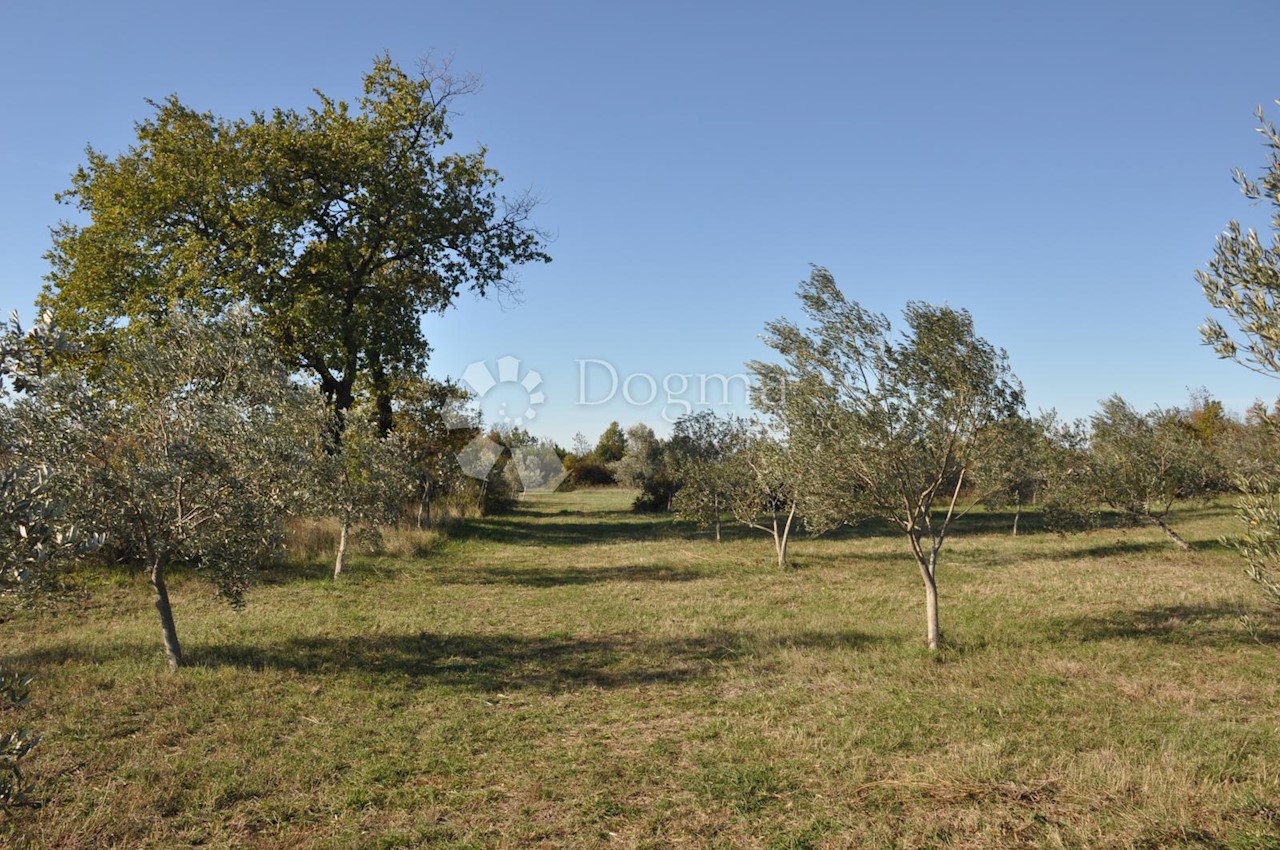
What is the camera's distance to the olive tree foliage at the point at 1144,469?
1148 inches

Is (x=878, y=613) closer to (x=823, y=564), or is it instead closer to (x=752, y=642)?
(x=752, y=642)

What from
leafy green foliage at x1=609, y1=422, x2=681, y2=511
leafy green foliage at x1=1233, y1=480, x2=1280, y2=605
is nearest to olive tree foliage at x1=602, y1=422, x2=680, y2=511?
leafy green foliage at x1=609, y1=422, x2=681, y2=511

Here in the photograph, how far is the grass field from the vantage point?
25.2ft

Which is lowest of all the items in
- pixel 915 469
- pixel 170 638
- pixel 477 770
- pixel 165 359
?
pixel 477 770

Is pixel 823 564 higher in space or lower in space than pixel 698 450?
lower

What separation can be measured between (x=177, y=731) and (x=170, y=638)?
11.7 feet

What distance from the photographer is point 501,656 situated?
14938 millimetres

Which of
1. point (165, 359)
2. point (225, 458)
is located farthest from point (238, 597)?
point (165, 359)

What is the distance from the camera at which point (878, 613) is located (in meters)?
18.6

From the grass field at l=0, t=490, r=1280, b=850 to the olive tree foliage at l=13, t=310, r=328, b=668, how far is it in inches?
91.4

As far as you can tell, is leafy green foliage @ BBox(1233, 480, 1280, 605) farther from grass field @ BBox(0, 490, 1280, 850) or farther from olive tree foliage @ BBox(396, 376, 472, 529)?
olive tree foliage @ BBox(396, 376, 472, 529)

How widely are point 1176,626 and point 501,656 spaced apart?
14.7 m

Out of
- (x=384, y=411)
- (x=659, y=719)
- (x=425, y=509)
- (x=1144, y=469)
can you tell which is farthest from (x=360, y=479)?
(x=1144, y=469)

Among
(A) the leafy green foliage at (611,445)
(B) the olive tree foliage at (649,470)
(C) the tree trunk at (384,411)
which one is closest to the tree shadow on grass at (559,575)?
(C) the tree trunk at (384,411)
